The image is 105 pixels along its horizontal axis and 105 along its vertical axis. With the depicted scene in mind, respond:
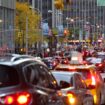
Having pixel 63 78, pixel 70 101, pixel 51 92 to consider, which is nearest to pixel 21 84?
pixel 51 92

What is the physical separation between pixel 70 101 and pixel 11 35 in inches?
2734

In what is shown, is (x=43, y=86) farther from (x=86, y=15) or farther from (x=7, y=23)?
(x=86, y=15)

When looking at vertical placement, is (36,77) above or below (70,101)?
above

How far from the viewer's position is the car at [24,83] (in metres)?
6.55

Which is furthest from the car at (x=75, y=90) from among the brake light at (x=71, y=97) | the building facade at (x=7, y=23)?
the building facade at (x=7, y=23)

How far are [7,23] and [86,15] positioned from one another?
88625mm

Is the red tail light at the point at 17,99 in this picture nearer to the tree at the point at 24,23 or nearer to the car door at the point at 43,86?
the car door at the point at 43,86

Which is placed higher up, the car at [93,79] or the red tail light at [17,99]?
the red tail light at [17,99]

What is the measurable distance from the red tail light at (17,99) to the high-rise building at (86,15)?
461ft

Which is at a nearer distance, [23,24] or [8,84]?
[8,84]

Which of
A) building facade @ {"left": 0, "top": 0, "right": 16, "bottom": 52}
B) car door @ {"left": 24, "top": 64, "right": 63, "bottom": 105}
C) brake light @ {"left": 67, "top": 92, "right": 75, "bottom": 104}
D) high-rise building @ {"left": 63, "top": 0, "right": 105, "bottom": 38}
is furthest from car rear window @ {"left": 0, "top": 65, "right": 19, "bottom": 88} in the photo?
high-rise building @ {"left": 63, "top": 0, "right": 105, "bottom": 38}

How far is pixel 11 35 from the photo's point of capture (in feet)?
261

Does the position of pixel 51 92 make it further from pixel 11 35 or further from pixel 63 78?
pixel 11 35

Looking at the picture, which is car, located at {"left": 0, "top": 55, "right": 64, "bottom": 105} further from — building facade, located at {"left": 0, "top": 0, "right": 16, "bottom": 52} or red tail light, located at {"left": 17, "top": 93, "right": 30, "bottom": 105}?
building facade, located at {"left": 0, "top": 0, "right": 16, "bottom": 52}
